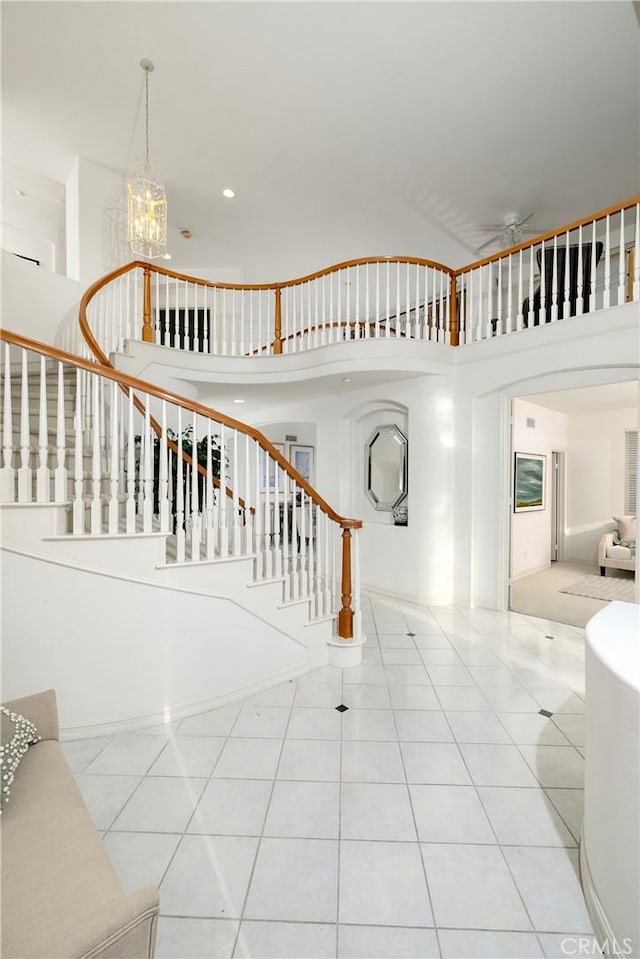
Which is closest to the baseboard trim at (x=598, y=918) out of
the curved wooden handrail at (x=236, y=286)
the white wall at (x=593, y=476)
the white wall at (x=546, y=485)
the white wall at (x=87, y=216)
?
the white wall at (x=546, y=485)

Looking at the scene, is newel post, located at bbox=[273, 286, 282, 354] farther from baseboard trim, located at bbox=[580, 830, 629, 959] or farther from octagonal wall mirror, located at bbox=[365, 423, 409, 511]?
baseboard trim, located at bbox=[580, 830, 629, 959]

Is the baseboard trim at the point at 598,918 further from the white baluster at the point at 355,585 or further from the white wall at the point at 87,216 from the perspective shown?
the white wall at the point at 87,216

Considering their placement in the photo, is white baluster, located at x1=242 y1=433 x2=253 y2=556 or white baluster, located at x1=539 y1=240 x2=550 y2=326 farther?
white baluster, located at x1=539 y1=240 x2=550 y2=326

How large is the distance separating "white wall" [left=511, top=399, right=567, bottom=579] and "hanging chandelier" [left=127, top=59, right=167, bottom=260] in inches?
195

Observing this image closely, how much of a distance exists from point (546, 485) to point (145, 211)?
22.0 feet

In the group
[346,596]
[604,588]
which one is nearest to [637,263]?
[346,596]

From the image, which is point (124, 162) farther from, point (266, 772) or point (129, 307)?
point (266, 772)

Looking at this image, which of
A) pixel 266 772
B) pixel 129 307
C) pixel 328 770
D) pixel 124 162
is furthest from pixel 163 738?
pixel 124 162

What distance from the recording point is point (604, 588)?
18.3 feet

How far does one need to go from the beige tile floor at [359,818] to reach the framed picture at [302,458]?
626 centimetres

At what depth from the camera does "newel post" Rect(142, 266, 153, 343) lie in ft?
15.6

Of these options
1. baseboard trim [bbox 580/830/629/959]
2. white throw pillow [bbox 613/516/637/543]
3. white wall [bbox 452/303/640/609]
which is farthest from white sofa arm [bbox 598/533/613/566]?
baseboard trim [bbox 580/830/629/959]

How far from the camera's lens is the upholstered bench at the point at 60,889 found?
2.90ft

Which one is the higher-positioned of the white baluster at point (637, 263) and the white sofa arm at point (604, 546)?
the white baluster at point (637, 263)
